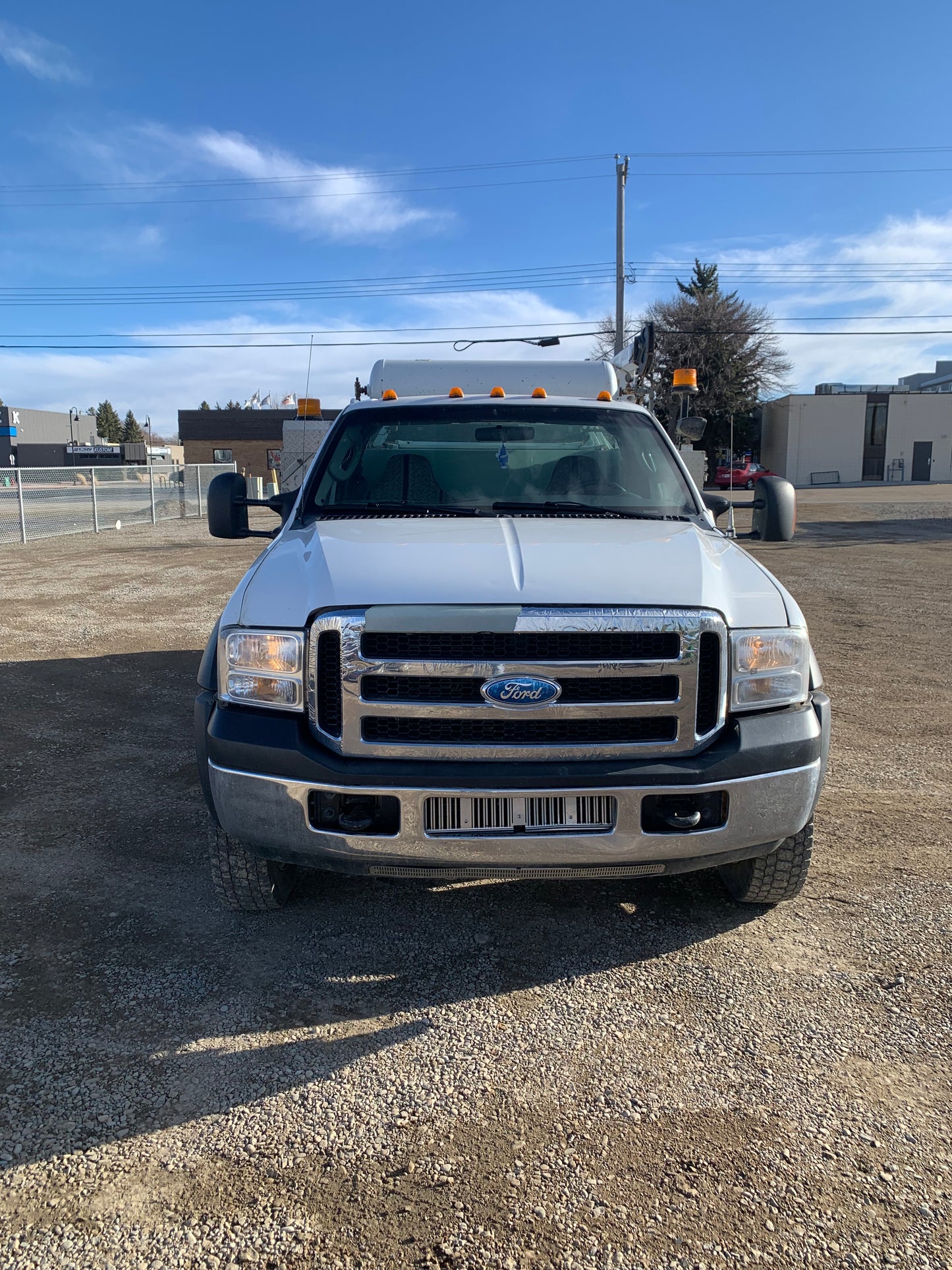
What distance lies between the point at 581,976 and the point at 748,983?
54cm

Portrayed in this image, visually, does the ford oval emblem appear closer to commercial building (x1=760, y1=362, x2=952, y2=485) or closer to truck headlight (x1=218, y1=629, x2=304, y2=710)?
truck headlight (x1=218, y1=629, x2=304, y2=710)

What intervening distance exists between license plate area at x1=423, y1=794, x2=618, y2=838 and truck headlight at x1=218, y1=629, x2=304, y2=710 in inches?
22.4

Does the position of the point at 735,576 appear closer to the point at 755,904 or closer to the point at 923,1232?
the point at 755,904

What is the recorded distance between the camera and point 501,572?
2.92 meters

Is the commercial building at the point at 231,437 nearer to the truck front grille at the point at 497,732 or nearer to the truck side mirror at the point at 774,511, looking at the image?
the truck side mirror at the point at 774,511

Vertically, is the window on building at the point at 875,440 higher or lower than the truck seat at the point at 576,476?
higher

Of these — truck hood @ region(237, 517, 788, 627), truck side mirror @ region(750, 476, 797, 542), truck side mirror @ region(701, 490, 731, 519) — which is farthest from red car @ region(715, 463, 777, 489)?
truck hood @ region(237, 517, 788, 627)

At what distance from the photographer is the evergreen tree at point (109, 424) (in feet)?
377

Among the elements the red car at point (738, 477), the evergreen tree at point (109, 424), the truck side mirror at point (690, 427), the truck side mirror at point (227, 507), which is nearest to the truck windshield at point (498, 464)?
the truck side mirror at point (227, 507)

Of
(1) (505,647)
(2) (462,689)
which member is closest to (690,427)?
(1) (505,647)

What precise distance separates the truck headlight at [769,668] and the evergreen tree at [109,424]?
12154 centimetres

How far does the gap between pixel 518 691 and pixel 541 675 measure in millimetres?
87

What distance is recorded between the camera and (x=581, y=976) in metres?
3.02

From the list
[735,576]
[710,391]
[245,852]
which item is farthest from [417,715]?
[710,391]
